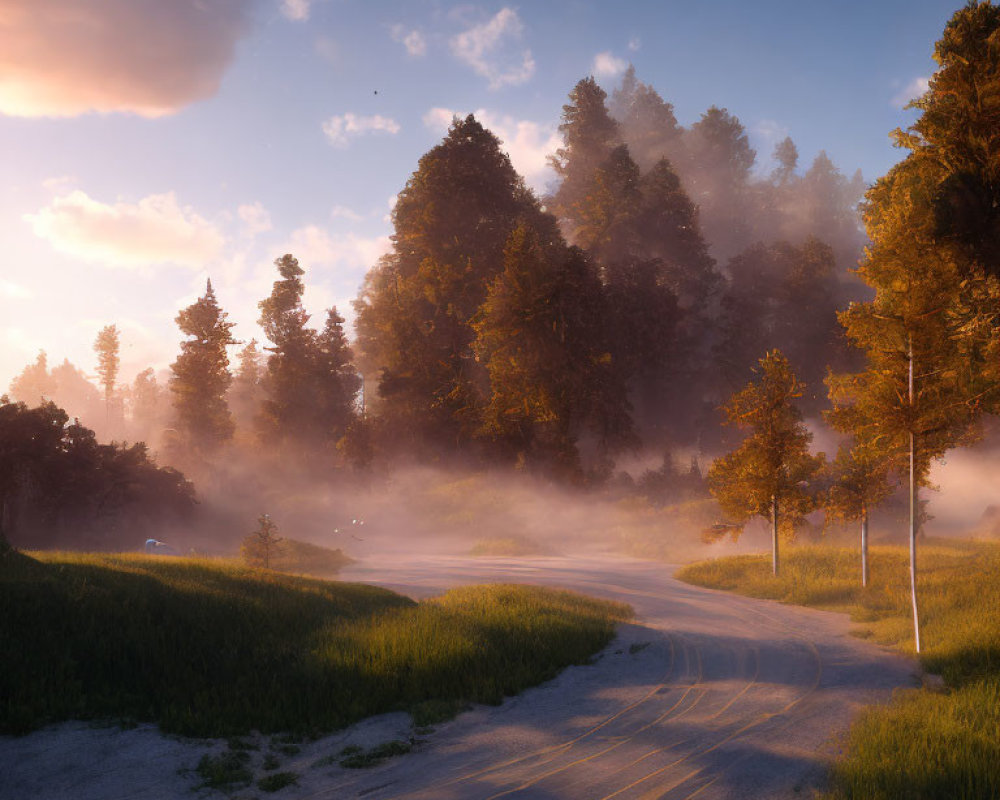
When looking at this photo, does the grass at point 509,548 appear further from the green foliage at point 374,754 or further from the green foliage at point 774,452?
the green foliage at point 374,754

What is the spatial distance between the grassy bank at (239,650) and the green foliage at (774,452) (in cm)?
939

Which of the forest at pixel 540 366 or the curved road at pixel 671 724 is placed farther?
the forest at pixel 540 366

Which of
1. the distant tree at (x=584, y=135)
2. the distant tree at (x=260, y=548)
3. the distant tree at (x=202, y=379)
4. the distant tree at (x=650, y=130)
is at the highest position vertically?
the distant tree at (x=650, y=130)

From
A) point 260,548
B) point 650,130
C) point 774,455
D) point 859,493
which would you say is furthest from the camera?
point 650,130

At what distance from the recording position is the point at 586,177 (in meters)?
67.6

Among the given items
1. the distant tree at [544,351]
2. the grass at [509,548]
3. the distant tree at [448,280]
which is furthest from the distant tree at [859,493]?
the distant tree at [448,280]

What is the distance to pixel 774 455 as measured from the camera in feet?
73.0

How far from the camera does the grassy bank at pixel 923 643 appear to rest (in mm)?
6973

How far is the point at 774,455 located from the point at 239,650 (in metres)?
18.2

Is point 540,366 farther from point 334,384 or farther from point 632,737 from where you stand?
point 632,737

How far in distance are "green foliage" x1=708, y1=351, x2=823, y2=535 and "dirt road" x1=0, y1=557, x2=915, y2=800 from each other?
335 inches

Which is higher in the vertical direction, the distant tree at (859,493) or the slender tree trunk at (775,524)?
the distant tree at (859,493)

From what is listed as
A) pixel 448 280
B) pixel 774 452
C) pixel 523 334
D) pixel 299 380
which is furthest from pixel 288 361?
pixel 774 452

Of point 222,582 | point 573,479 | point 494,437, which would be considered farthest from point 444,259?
point 222,582
